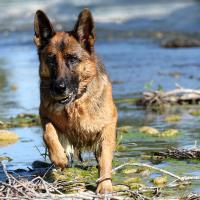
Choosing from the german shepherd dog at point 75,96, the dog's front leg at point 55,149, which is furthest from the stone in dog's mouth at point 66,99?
the dog's front leg at point 55,149

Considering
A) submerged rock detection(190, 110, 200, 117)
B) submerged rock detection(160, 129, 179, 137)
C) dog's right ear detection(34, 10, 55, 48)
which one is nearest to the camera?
dog's right ear detection(34, 10, 55, 48)

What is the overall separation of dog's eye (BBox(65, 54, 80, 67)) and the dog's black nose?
29 centimetres

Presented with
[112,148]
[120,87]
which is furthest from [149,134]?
[120,87]

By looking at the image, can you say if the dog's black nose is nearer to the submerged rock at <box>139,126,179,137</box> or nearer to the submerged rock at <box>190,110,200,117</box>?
the submerged rock at <box>139,126,179,137</box>

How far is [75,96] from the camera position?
7277 millimetres

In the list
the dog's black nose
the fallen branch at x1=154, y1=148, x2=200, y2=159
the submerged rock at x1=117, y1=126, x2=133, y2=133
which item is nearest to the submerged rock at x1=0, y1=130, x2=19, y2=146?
the submerged rock at x1=117, y1=126, x2=133, y2=133

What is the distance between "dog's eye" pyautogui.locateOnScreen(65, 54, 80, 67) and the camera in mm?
7184

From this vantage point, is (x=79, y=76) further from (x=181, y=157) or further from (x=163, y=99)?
(x=163, y=99)

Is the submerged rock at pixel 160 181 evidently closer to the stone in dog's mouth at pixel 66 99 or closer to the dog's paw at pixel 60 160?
the dog's paw at pixel 60 160

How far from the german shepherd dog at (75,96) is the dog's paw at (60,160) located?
13cm

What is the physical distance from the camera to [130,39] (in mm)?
24844

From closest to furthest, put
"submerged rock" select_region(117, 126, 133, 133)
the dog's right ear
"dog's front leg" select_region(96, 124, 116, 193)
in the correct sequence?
"dog's front leg" select_region(96, 124, 116, 193) → the dog's right ear → "submerged rock" select_region(117, 126, 133, 133)

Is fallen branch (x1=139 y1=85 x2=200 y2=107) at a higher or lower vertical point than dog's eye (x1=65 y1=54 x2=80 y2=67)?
lower

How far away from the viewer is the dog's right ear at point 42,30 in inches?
289
